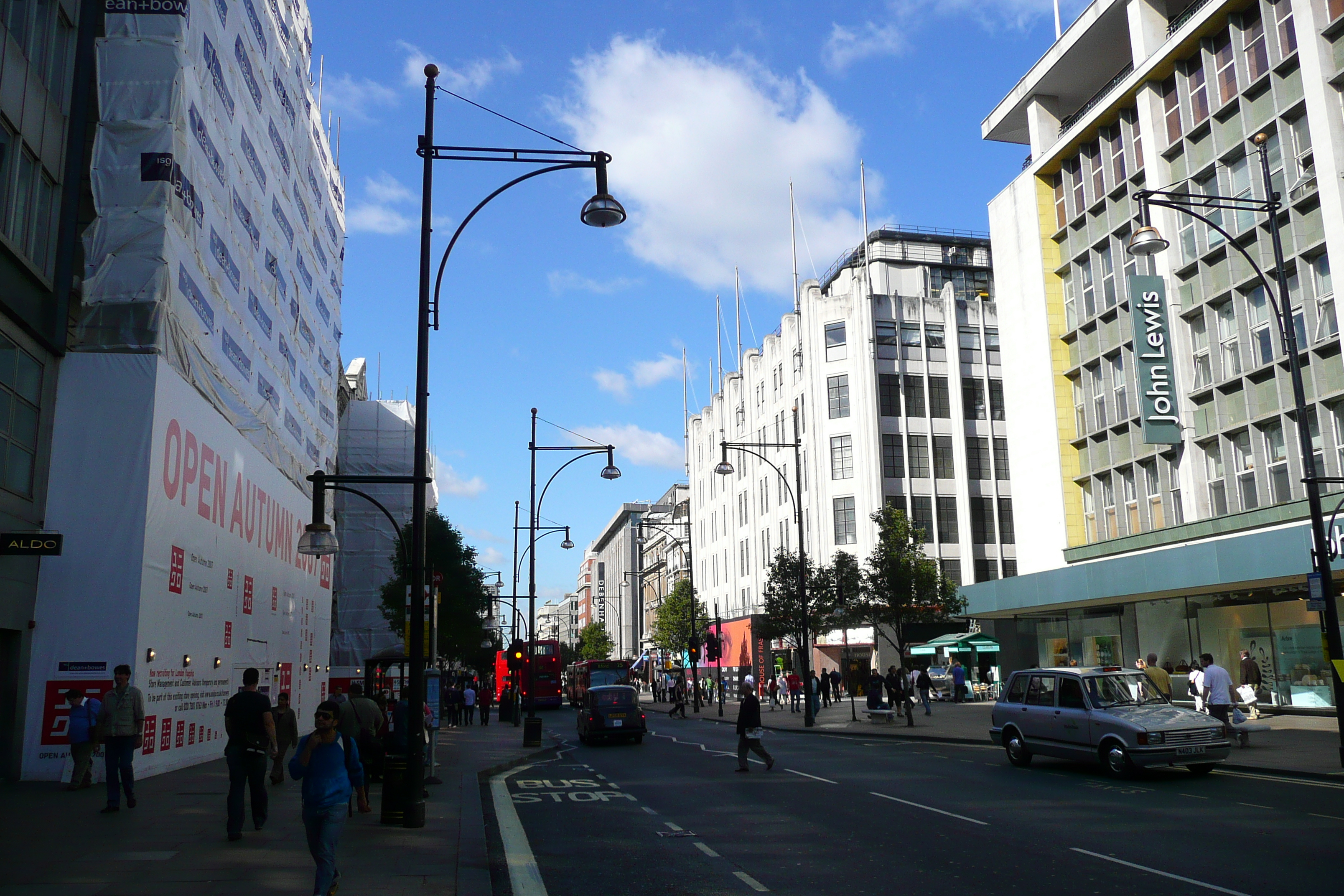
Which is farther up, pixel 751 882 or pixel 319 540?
pixel 319 540

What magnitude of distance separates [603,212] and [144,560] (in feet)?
34.1

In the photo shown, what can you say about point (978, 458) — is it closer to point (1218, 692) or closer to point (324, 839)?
point (1218, 692)

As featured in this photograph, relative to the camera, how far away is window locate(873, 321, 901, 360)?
63.5 metres

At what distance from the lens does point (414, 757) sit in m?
12.5

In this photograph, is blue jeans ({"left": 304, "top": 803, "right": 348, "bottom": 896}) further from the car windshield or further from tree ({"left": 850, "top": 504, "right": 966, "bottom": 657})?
tree ({"left": 850, "top": 504, "right": 966, "bottom": 657})

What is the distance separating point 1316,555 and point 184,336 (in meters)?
21.0

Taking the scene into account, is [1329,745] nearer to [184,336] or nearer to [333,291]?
[184,336]

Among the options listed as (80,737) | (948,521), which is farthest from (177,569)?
(948,521)

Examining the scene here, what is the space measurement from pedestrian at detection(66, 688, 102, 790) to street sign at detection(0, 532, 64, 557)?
7.04 ft

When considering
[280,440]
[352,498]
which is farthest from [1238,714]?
[352,498]

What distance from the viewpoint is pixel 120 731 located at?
13578 millimetres

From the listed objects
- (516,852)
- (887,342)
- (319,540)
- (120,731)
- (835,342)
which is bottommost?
(516,852)

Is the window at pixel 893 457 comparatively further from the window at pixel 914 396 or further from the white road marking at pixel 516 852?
the white road marking at pixel 516 852

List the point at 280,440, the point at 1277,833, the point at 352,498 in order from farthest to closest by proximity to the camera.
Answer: the point at 352,498 → the point at 280,440 → the point at 1277,833
